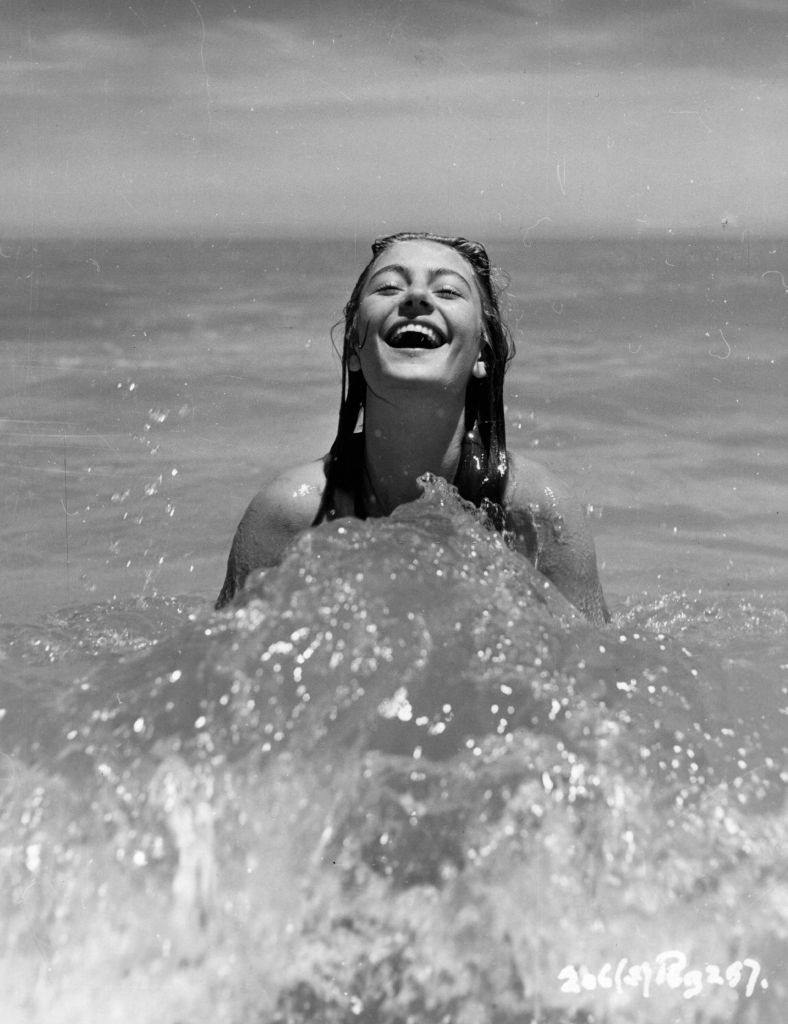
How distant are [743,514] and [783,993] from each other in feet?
11.7

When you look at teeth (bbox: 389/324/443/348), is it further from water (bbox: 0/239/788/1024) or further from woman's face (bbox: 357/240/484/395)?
water (bbox: 0/239/788/1024)

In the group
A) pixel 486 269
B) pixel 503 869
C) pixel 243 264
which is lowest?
pixel 243 264

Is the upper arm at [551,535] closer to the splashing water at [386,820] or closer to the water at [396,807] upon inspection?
the water at [396,807]

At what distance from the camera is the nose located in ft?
10.2

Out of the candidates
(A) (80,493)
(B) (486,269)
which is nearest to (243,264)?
(A) (80,493)

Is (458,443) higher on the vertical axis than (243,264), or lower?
higher

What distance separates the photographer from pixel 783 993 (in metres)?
2.01

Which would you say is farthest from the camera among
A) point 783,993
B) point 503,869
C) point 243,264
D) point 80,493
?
point 243,264

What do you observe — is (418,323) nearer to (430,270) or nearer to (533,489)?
(430,270)

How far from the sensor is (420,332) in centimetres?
309

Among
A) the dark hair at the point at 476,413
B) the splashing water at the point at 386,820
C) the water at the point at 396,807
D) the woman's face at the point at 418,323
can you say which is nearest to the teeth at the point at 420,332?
the woman's face at the point at 418,323

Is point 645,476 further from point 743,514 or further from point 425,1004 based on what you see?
point 425,1004

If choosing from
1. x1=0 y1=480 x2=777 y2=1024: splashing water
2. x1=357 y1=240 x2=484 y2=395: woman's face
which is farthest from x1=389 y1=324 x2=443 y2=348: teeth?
x1=0 y1=480 x2=777 y2=1024: splashing water

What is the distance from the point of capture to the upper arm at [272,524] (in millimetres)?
3230
